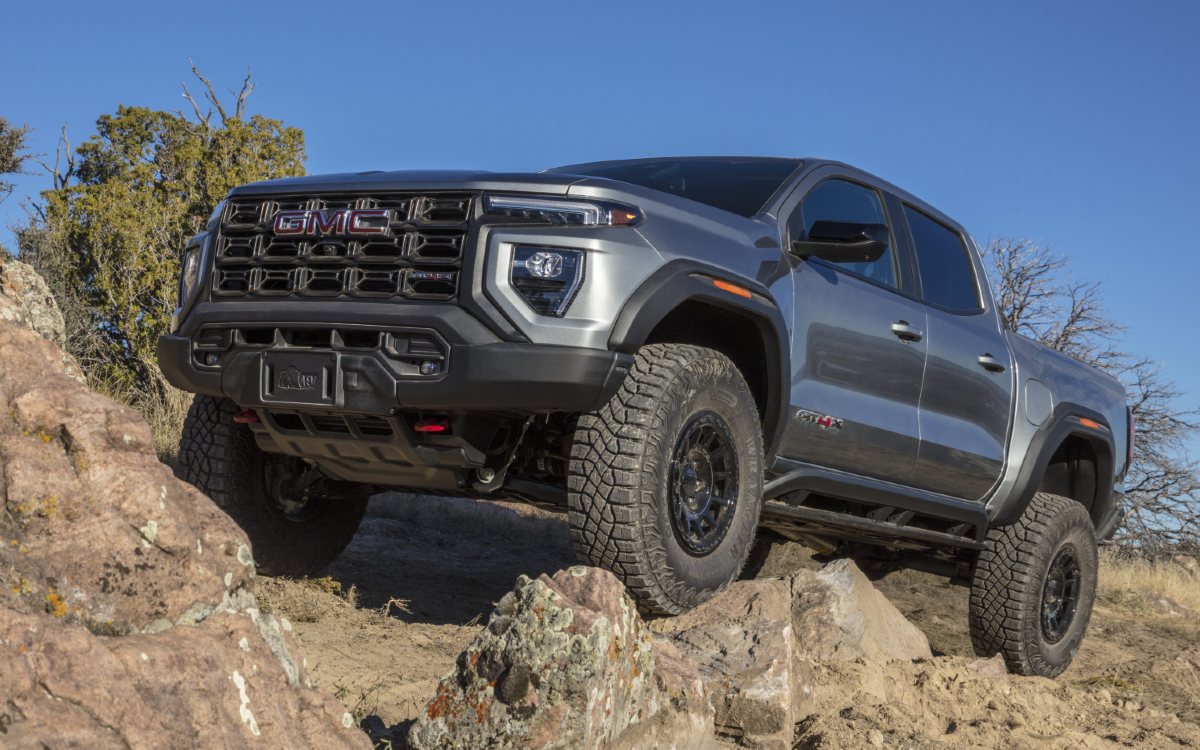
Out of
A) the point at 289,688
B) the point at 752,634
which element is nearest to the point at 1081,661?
the point at 752,634

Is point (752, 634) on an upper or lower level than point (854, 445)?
lower

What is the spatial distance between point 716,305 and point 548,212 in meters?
0.76

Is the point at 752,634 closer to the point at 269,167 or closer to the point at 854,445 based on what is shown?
the point at 854,445

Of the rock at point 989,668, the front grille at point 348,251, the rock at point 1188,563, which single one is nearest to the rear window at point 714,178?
the front grille at point 348,251

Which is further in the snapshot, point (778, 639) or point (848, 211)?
point (848, 211)

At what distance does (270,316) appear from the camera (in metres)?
4.30

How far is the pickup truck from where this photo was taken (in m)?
4.10

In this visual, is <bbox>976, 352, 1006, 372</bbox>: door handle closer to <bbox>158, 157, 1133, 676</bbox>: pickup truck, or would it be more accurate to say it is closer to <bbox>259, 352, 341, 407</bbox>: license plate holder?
<bbox>158, 157, 1133, 676</bbox>: pickup truck

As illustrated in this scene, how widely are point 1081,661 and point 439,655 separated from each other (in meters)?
5.02

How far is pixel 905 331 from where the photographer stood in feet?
18.5

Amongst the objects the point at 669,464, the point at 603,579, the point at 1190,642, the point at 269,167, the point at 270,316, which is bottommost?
the point at 1190,642

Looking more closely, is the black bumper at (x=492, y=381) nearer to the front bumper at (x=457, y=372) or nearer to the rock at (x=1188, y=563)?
the front bumper at (x=457, y=372)

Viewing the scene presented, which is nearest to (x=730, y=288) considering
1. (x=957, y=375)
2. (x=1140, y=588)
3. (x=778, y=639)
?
(x=778, y=639)

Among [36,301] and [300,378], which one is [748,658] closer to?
[300,378]
